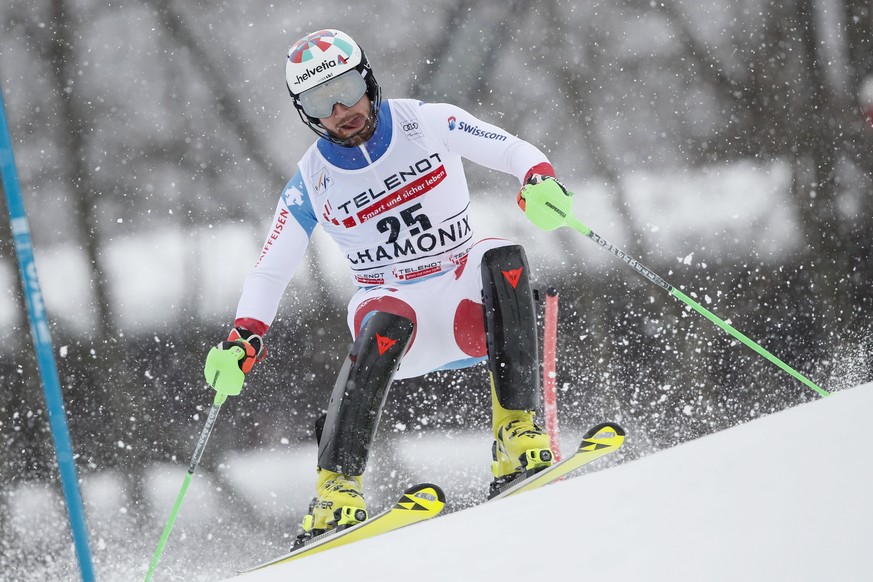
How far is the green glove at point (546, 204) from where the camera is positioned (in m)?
2.51

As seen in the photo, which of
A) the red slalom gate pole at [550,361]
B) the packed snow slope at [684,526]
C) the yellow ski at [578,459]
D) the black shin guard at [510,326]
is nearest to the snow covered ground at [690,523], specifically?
the packed snow slope at [684,526]

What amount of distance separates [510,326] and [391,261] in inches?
19.0

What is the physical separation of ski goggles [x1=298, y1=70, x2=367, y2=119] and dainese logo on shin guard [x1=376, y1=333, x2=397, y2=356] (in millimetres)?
674

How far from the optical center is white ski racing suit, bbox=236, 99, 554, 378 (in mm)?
2660

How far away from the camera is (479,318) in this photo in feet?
8.77

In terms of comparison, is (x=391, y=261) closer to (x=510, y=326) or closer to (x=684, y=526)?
(x=510, y=326)

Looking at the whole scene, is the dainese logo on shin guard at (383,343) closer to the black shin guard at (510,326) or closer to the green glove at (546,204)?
the black shin guard at (510,326)

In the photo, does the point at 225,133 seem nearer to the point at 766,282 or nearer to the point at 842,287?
the point at 766,282

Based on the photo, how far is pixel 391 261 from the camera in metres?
2.75

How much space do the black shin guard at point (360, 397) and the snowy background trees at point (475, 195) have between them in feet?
13.0

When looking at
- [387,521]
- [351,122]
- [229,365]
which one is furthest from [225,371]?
[351,122]

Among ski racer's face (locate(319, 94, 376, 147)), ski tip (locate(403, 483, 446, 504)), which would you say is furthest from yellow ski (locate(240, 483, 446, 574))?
ski racer's face (locate(319, 94, 376, 147))

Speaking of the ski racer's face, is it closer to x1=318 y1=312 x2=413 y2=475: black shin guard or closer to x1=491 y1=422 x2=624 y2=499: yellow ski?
x1=318 y1=312 x2=413 y2=475: black shin guard

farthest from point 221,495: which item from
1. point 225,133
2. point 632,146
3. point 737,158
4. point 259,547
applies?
point 737,158
